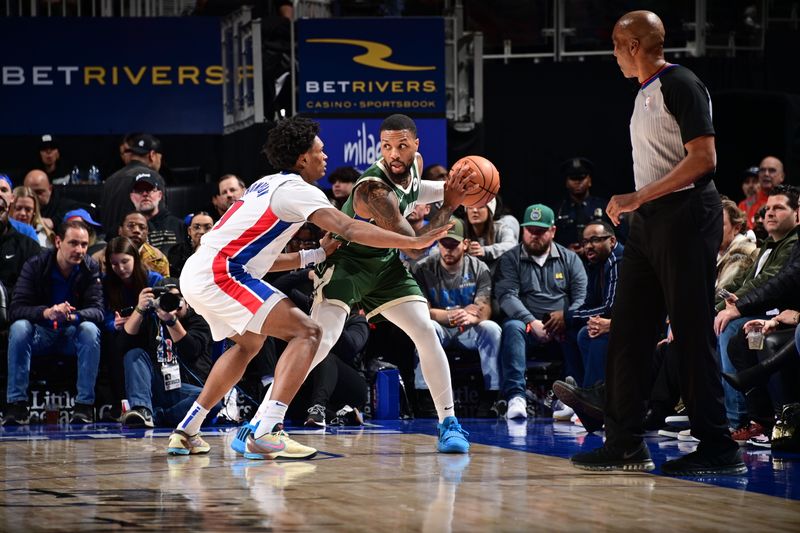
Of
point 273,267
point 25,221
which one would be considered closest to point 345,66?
point 25,221

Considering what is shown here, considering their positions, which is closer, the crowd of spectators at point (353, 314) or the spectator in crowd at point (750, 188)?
the crowd of spectators at point (353, 314)

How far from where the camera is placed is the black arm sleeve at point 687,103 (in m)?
4.80

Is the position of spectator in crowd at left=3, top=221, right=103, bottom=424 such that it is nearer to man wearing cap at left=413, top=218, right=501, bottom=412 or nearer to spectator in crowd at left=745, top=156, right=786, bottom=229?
man wearing cap at left=413, top=218, right=501, bottom=412

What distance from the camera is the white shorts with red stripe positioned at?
5.64 metres

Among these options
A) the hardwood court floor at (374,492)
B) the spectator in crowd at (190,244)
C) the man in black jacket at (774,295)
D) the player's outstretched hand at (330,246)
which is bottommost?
the hardwood court floor at (374,492)

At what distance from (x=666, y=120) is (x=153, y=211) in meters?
5.94

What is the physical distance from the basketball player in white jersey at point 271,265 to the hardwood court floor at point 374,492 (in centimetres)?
39

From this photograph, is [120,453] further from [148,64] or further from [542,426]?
[148,64]

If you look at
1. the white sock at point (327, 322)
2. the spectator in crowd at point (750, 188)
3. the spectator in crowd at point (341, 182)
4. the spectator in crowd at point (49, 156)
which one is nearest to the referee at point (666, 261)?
the white sock at point (327, 322)

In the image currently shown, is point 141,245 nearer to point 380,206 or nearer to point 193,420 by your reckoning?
point 193,420

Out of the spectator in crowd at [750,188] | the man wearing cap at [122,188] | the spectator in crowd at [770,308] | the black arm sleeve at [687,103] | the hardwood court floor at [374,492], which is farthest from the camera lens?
the spectator in crowd at [750,188]

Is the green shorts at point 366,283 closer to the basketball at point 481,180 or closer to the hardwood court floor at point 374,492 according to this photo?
the basketball at point 481,180

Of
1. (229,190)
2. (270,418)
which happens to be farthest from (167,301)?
(270,418)

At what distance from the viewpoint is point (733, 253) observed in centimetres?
803
